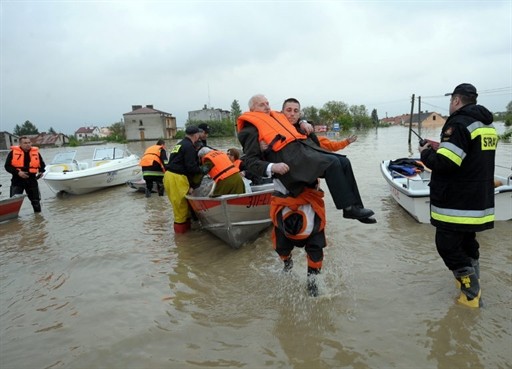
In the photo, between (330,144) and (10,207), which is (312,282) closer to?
(330,144)

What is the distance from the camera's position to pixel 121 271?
496cm

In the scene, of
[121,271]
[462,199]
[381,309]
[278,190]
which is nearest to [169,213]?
[121,271]

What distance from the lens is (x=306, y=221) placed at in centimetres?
351

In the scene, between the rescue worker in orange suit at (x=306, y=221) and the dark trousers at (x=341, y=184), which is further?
the rescue worker in orange suit at (x=306, y=221)

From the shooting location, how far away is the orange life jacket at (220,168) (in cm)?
566

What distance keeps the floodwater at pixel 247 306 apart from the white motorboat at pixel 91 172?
19.0ft

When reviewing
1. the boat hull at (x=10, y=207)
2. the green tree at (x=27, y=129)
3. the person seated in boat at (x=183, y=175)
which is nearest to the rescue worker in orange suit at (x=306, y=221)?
the person seated in boat at (x=183, y=175)

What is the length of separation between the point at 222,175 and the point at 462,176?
11.1ft

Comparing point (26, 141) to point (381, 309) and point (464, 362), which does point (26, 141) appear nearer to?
point (381, 309)

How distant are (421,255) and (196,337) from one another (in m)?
3.23

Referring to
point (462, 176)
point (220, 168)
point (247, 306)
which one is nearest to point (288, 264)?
point (247, 306)

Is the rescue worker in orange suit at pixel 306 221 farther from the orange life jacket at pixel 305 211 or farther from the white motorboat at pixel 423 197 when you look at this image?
the white motorboat at pixel 423 197

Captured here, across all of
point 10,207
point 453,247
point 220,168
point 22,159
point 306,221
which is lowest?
point 10,207

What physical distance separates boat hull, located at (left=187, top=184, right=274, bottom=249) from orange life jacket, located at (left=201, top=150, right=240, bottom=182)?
A: 16.1 inches
